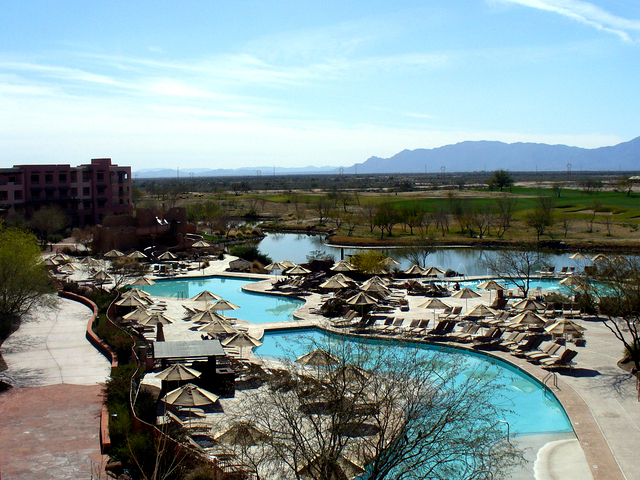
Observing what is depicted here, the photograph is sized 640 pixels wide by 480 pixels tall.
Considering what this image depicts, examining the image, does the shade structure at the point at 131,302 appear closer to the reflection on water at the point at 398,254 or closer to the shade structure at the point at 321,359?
the shade structure at the point at 321,359

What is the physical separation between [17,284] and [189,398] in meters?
10.9

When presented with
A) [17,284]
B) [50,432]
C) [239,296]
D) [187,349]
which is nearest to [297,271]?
[239,296]

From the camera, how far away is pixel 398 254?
52.1 metres

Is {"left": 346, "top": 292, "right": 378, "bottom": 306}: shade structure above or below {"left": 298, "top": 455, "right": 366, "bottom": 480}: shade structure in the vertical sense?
below

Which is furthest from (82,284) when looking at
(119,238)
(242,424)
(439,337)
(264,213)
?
(264,213)

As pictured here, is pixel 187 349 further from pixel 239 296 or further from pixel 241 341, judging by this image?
pixel 239 296

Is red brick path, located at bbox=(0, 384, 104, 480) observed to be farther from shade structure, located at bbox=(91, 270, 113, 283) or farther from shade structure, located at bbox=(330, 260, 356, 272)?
shade structure, located at bbox=(330, 260, 356, 272)

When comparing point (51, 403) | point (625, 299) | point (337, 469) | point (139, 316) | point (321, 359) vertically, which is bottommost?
point (51, 403)

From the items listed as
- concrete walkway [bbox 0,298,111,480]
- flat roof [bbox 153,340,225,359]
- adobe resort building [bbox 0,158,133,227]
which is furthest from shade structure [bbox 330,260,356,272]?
adobe resort building [bbox 0,158,133,227]

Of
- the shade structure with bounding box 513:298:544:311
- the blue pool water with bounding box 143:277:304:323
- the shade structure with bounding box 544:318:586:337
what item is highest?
the shade structure with bounding box 544:318:586:337

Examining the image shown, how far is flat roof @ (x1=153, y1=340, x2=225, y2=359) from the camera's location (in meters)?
16.5

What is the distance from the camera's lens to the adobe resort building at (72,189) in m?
60.2

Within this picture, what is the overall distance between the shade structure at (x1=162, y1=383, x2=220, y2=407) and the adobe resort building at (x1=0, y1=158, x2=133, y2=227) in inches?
1910

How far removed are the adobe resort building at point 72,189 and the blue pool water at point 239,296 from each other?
1076 inches
